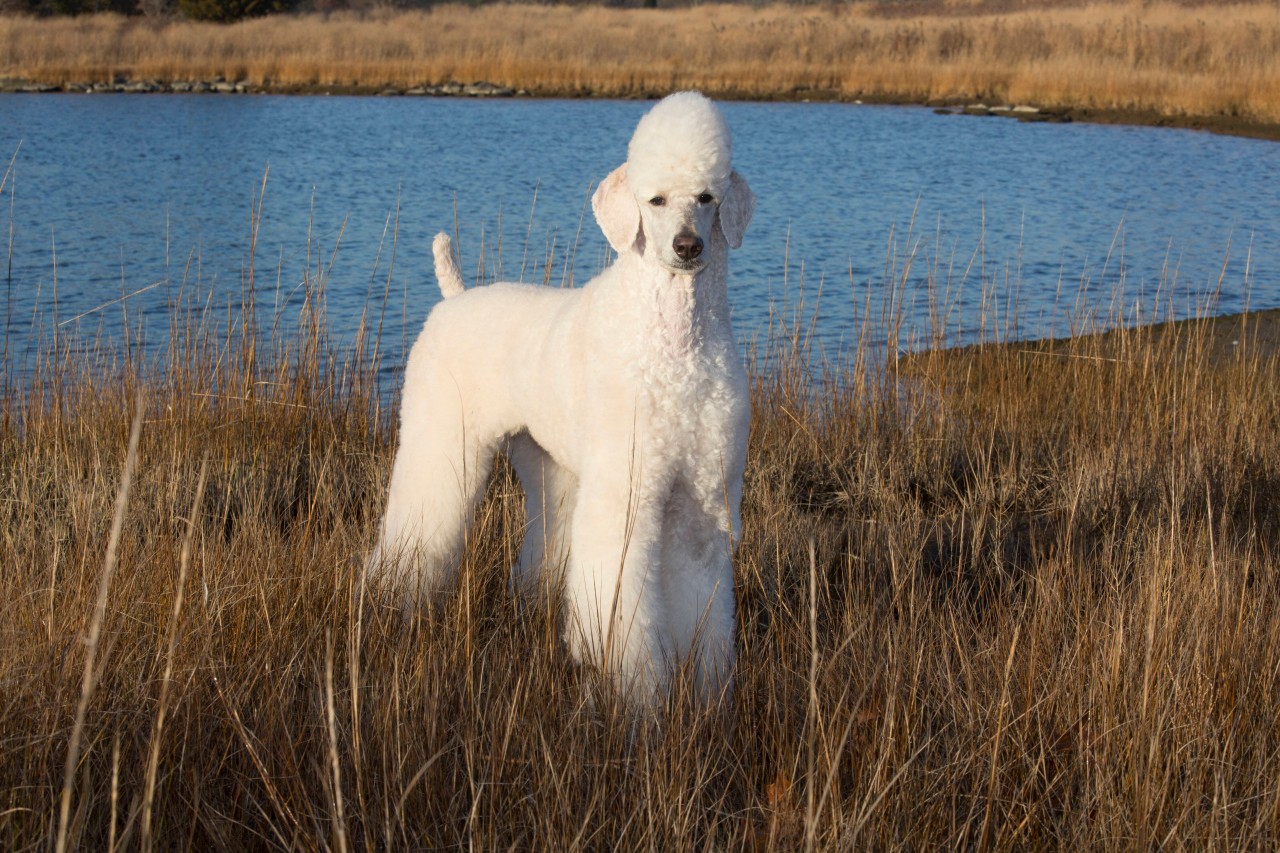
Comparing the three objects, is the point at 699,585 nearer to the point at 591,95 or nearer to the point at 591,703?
the point at 591,703

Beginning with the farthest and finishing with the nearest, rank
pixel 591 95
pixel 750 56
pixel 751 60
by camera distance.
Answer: pixel 750 56 < pixel 751 60 < pixel 591 95

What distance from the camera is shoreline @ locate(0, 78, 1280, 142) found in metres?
24.6

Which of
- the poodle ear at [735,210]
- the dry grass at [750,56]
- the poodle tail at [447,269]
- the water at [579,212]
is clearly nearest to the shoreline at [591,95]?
the dry grass at [750,56]

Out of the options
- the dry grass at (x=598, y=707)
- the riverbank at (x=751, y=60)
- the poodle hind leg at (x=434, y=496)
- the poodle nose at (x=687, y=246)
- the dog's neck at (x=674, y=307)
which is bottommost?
the dry grass at (x=598, y=707)

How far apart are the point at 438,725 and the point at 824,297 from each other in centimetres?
795

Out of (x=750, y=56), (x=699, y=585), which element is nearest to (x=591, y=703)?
(x=699, y=585)

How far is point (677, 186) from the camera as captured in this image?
112 inches

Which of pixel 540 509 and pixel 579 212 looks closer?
pixel 540 509

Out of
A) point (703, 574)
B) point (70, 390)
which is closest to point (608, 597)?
point (703, 574)

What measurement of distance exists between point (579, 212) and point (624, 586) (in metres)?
9.74

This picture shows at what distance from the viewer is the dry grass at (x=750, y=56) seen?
2606 centimetres

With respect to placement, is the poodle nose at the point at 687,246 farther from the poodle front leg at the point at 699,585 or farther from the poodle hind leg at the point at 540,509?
Result: the poodle hind leg at the point at 540,509

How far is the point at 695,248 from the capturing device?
2.77 metres

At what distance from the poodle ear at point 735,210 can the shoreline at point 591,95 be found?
23.0 meters
